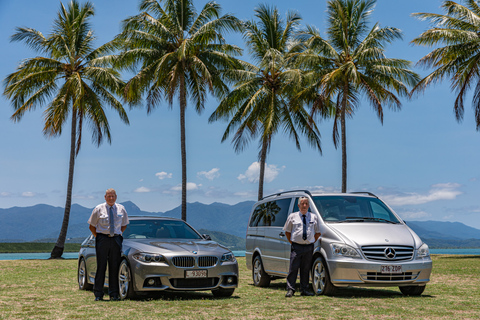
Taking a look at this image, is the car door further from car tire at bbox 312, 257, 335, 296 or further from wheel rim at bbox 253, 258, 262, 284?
car tire at bbox 312, 257, 335, 296

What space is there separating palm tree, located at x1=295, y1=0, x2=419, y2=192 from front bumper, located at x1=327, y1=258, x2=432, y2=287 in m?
21.2

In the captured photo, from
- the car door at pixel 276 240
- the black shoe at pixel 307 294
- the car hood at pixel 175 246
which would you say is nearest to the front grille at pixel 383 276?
the black shoe at pixel 307 294

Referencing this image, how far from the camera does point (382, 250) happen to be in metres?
10.6

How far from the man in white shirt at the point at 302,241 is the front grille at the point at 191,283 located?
1.46m

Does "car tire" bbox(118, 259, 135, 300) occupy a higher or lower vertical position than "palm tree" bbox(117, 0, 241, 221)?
lower

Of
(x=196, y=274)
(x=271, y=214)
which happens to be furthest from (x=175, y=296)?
(x=271, y=214)

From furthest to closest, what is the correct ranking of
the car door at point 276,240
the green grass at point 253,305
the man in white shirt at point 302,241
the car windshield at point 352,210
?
1. the car door at point 276,240
2. the car windshield at point 352,210
3. the man in white shirt at point 302,241
4. the green grass at point 253,305

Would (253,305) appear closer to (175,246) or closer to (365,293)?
(175,246)

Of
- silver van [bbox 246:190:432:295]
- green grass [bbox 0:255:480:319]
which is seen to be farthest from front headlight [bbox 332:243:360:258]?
green grass [bbox 0:255:480:319]

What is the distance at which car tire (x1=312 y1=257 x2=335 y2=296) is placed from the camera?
10.8 metres

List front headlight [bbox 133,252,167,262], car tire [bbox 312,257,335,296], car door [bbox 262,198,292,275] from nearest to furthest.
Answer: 1. front headlight [bbox 133,252,167,262]
2. car tire [bbox 312,257,335,296]
3. car door [bbox 262,198,292,275]

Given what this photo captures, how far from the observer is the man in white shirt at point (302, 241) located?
10.9m

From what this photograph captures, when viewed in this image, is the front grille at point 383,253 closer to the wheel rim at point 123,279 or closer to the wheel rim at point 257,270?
the wheel rim at point 257,270

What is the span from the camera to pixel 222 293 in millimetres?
10891
